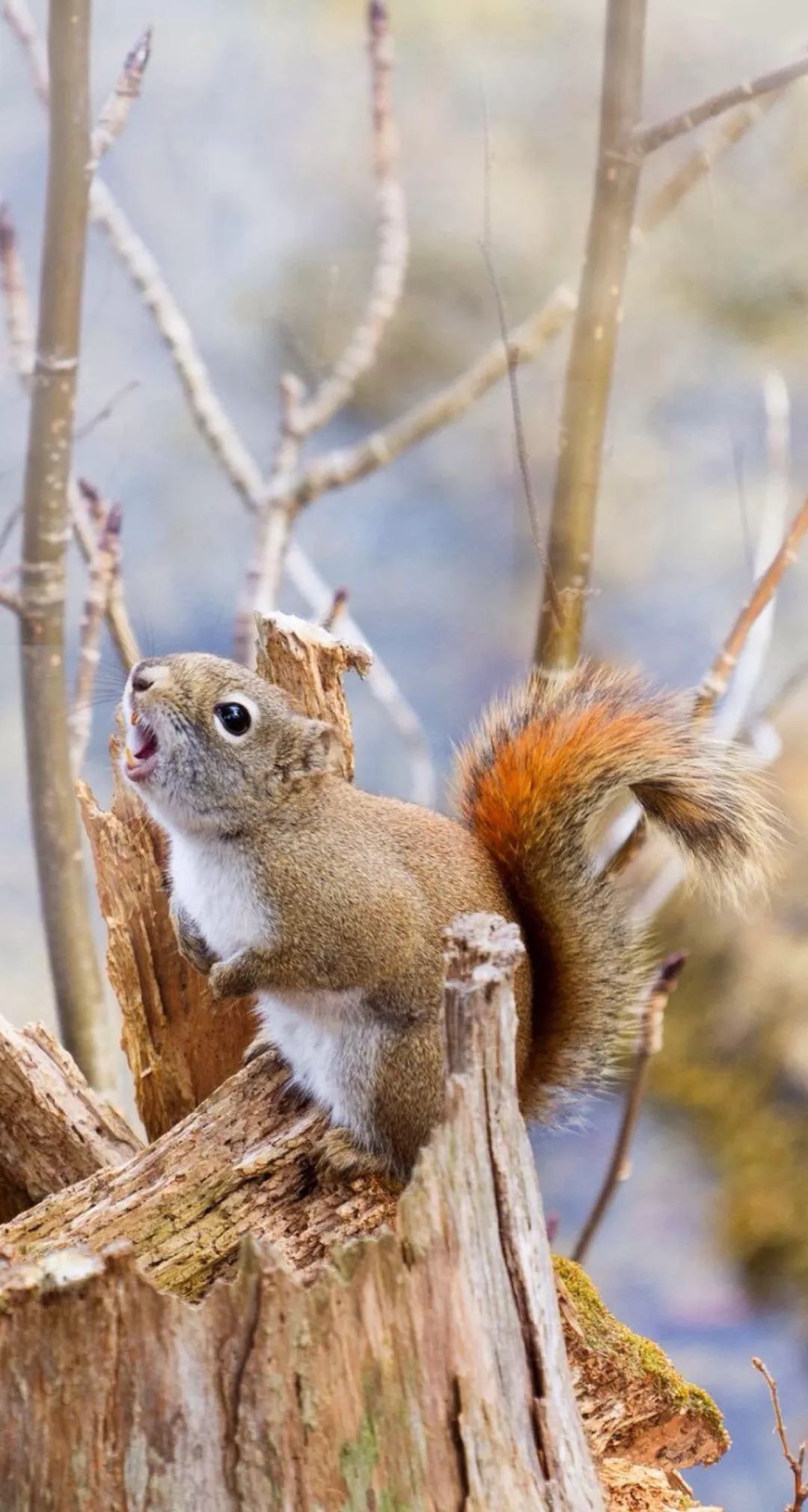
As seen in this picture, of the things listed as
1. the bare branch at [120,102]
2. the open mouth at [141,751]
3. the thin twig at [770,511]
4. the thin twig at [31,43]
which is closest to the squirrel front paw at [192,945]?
the open mouth at [141,751]

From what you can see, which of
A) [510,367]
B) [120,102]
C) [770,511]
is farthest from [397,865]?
[120,102]

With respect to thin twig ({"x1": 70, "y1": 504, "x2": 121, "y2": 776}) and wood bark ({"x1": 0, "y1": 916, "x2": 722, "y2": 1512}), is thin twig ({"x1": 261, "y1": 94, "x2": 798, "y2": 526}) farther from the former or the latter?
wood bark ({"x1": 0, "y1": 916, "x2": 722, "y2": 1512})

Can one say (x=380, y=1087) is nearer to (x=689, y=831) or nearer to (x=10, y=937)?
(x=689, y=831)

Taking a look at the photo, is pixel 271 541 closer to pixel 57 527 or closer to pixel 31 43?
pixel 57 527

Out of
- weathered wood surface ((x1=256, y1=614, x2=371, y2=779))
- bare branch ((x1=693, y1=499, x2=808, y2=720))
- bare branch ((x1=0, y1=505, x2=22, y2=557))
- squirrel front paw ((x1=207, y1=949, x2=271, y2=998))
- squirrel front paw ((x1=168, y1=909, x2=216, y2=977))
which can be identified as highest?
bare branch ((x1=0, y1=505, x2=22, y2=557))

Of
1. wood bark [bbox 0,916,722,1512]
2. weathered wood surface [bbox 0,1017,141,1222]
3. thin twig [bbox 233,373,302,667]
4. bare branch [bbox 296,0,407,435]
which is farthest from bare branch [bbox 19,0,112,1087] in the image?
wood bark [bbox 0,916,722,1512]

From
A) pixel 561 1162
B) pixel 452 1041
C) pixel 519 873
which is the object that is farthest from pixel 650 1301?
pixel 452 1041

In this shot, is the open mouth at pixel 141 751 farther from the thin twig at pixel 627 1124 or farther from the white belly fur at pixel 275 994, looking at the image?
the thin twig at pixel 627 1124
